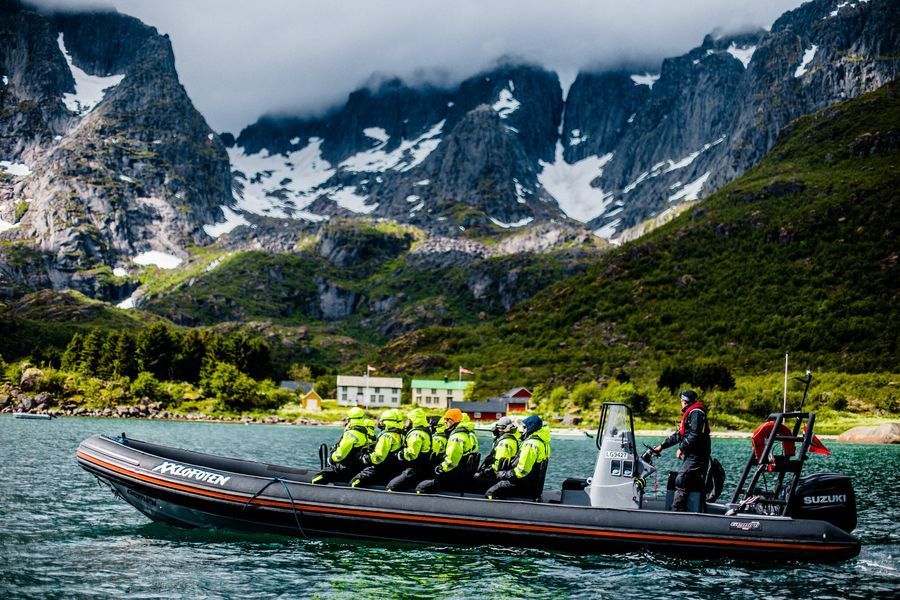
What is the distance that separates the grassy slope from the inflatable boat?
84337 millimetres

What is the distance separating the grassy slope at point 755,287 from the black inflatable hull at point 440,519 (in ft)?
280

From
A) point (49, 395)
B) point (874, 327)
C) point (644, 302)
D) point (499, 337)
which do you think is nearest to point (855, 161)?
point (644, 302)

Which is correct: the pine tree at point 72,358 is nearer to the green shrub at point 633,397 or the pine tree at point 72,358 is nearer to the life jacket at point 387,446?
the green shrub at point 633,397

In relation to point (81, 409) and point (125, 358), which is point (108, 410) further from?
point (125, 358)

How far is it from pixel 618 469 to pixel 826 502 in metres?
4.59

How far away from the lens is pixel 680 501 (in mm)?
17250

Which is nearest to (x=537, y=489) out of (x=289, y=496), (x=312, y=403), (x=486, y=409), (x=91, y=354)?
(x=289, y=496)

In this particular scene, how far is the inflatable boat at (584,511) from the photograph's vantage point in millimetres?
16578

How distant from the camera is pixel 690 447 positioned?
55.4 ft

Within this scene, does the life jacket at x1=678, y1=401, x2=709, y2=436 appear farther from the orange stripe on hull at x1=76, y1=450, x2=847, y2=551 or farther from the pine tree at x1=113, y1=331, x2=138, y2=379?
the pine tree at x1=113, y1=331, x2=138, y2=379

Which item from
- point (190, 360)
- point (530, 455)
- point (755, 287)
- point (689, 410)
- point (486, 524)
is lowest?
point (486, 524)

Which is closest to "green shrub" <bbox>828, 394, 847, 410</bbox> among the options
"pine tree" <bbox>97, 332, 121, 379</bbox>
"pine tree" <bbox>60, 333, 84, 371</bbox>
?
"pine tree" <bbox>97, 332, 121, 379</bbox>

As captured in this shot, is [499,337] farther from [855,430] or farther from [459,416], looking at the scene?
[459,416]

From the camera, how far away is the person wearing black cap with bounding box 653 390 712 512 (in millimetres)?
16844
